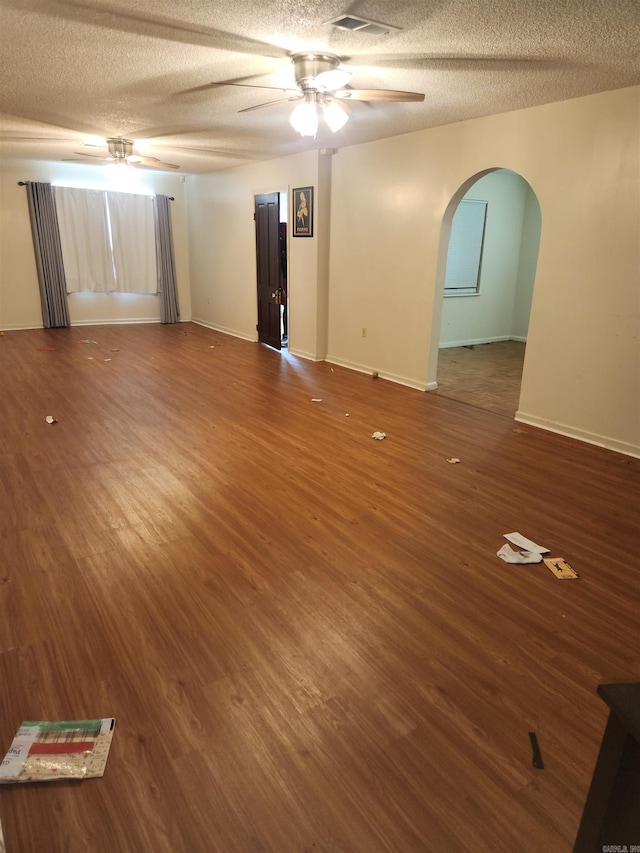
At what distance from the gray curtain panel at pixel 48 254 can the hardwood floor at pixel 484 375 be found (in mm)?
6615

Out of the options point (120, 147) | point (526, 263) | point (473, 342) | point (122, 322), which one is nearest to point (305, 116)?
point (120, 147)

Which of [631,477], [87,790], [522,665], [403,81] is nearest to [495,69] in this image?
[403,81]

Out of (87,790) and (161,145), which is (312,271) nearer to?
(161,145)

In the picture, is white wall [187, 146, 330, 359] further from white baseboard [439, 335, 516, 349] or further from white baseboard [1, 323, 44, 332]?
white baseboard [1, 323, 44, 332]

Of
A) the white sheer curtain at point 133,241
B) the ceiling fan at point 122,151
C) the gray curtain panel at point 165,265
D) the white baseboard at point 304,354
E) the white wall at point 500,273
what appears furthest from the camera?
the gray curtain panel at point 165,265

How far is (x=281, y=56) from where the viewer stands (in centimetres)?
A: 314

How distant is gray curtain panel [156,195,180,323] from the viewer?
9.63 meters

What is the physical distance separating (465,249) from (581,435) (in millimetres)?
4414

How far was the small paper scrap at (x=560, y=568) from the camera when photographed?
8.19ft

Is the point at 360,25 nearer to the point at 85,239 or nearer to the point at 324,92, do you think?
the point at 324,92

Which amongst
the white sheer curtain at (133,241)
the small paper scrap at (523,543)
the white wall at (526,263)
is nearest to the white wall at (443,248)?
the white sheer curtain at (133,241)

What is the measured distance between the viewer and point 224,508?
3.08 m

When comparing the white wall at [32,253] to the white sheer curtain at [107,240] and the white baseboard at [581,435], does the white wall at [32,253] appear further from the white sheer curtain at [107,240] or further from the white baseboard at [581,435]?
the white baseboard at [581,435]

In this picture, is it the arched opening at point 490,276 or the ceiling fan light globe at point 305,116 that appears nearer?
the ceiling fan light globe at point 305,116
